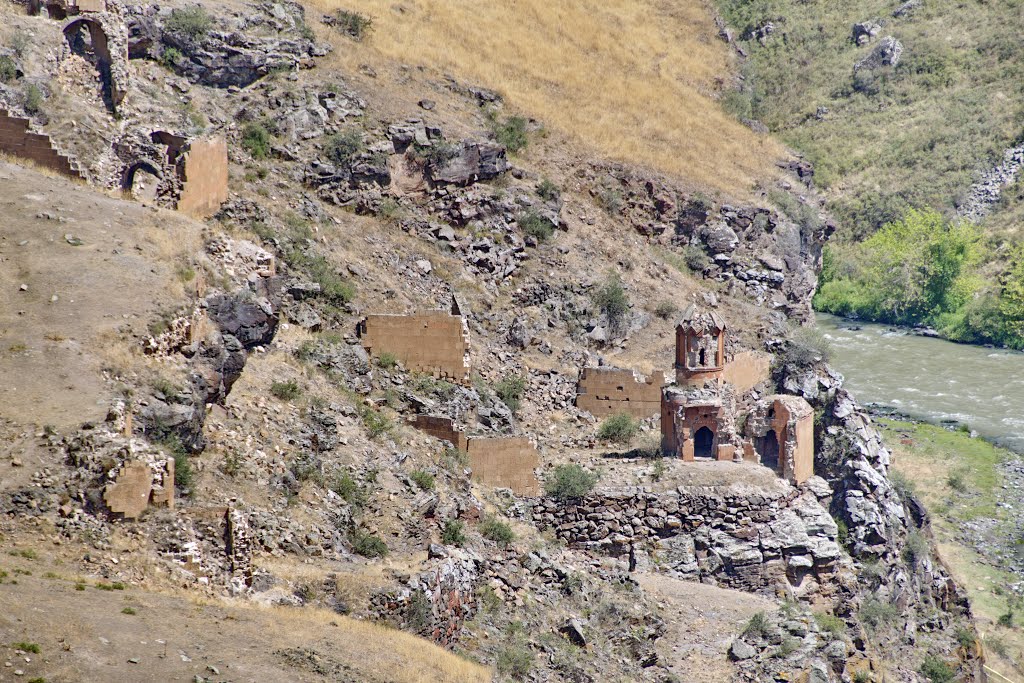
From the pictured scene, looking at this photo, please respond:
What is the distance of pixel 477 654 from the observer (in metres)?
33.5

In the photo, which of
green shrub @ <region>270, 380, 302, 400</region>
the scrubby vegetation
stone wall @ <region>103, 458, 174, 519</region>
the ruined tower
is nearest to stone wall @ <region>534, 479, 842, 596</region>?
the ruined tower

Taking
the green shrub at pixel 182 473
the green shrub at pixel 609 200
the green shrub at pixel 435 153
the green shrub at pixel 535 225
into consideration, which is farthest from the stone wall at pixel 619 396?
the green shrub at pixel 182 473

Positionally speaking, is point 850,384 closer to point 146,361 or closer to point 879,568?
point 879,568

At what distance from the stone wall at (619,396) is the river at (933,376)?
71.9 feet

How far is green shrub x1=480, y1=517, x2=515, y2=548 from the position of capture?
3819 cm

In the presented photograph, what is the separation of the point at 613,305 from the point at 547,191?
500cm

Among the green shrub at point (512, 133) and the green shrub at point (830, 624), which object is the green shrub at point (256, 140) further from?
the green shrub at point (830, 624)

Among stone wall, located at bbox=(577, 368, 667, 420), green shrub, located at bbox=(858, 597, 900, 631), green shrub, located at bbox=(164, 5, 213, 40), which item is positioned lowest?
green shrub, located at bbox=(858, 597, 900, 631)

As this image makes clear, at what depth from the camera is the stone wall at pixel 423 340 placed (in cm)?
4269

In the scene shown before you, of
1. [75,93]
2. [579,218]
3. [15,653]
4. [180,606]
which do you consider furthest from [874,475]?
[15,653]

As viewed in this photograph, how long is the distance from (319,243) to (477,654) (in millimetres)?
16120

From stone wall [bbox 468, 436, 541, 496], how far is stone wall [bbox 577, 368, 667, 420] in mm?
5617

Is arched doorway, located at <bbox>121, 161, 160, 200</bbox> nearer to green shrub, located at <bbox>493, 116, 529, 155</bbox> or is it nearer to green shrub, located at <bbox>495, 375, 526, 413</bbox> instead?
green shrub, located at <bbox>495, 375, 526, 413</bbox>

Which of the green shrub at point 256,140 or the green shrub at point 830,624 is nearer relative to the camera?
the green shrub at point 830,624
